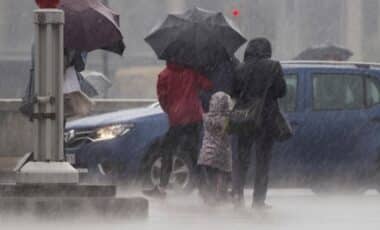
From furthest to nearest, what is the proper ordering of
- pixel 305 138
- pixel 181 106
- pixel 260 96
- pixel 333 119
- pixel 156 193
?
pixel 333 119, pixel 305 138, pixel 156 193, pixel 181 106, pixel 260 96

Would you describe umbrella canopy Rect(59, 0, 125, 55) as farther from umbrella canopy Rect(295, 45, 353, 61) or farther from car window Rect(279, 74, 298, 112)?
umbrella canopy Rect(295, 45, 353, 61)

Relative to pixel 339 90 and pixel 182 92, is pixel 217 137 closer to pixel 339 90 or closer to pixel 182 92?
pixel 182 92

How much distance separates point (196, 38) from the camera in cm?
1669

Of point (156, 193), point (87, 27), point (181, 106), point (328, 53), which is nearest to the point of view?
point (87, 27)

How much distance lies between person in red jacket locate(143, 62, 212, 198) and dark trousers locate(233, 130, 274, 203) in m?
0.79

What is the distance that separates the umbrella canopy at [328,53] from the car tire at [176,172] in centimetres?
1652

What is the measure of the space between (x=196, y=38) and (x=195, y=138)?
41.5 inches

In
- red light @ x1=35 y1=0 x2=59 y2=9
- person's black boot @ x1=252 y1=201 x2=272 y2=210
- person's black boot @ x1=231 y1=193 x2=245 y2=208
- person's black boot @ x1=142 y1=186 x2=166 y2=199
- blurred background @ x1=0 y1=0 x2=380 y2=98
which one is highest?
red light @ x1=35 y1=0 x2=59 y2=9

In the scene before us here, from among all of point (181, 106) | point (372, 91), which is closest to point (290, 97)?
point (372, 91)

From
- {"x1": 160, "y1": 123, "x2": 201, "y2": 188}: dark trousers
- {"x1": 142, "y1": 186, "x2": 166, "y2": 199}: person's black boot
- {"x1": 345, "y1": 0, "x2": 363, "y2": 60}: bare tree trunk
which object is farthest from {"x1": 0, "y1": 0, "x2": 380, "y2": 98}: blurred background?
{"x1": 160, "y1": 123, "x2": 201, "y2": 188}: dark trousers

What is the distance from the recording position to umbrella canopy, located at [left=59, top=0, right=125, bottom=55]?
15159mm

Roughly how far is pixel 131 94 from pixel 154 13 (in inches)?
777

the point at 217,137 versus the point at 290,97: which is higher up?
the point at 290,97

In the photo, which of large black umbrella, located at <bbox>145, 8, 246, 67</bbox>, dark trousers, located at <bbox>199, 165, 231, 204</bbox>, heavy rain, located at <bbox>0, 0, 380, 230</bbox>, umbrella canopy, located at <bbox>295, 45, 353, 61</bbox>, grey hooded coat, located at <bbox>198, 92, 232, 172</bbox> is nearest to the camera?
heavy rain, located at <bbox>0, 0, 380, 230</bbox>
